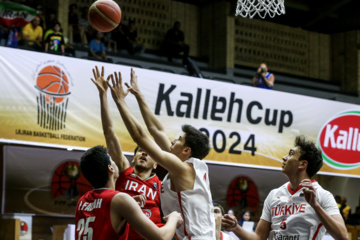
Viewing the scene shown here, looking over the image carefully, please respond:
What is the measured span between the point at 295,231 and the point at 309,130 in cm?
924

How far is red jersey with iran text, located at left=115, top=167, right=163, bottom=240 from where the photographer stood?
5.69m

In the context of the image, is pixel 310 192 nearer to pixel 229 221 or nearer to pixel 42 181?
pixel 229 221

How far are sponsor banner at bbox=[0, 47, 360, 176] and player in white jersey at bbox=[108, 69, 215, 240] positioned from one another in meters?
6.25

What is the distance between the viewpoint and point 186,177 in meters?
4.64

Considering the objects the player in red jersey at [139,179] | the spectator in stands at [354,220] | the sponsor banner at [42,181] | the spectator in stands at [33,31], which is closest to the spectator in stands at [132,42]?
the spectator in stands at [33,31]

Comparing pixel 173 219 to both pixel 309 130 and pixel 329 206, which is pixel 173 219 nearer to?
pixel 329 206

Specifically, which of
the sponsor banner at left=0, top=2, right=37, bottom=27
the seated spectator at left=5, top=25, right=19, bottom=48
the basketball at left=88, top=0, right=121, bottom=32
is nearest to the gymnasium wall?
the sponsor banner at left=0, top=2, right=37, bottom=27

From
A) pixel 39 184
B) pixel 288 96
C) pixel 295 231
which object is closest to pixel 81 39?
pixel 39 184

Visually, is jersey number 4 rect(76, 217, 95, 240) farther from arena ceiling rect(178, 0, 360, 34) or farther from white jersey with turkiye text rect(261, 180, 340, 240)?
arena ceiling rect(178, 0, 360, 34)

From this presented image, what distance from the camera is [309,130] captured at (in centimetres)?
1402

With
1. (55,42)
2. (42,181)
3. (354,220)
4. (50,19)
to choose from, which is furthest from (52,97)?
(354,220)

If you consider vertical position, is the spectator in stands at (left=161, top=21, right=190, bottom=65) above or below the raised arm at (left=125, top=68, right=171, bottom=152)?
above

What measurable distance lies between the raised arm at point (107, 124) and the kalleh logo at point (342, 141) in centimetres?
890

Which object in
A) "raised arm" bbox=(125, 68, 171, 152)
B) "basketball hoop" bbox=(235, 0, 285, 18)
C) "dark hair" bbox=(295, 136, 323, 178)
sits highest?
"basketball hoop" bbox=(235, 0, 285, 18)
